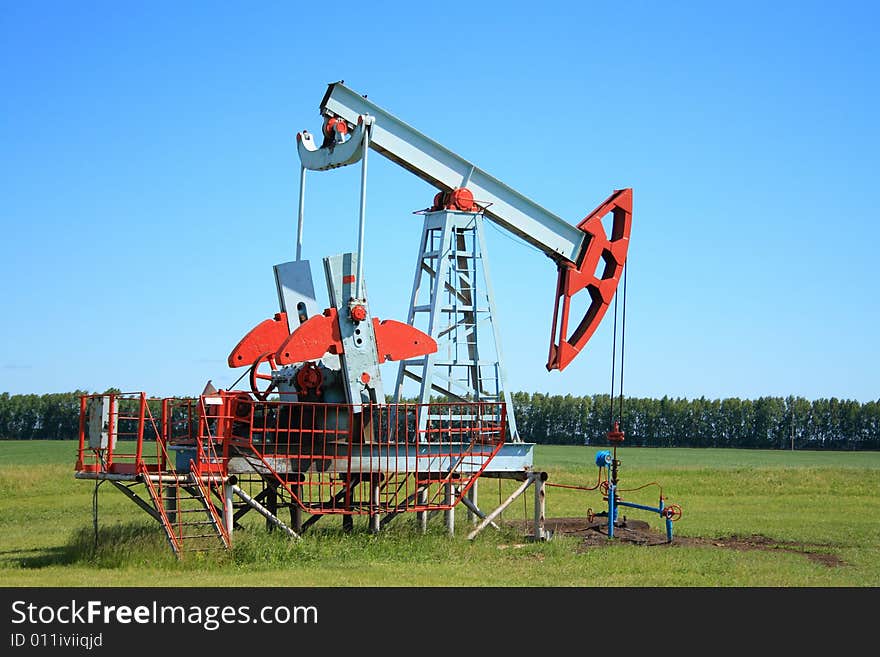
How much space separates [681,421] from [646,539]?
9442cm

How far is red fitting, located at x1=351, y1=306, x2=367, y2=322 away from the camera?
16266 mm

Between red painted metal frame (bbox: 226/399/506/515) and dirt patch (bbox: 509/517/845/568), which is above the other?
Answer: red painted metal frame (bbox: 226/399/506/515)

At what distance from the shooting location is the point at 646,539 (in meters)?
19.0

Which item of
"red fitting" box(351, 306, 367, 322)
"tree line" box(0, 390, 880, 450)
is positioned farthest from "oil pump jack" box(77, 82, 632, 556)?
"tree line" box(0, 390, 880, 450)

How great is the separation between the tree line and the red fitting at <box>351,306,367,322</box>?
3560 inches

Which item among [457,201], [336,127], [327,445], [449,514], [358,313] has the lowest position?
[449,514]

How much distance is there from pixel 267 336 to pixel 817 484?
2231 cm

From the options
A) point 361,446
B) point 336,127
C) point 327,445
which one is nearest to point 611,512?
point 361,446

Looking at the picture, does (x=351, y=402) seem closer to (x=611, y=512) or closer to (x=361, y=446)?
(x=361, y=446)

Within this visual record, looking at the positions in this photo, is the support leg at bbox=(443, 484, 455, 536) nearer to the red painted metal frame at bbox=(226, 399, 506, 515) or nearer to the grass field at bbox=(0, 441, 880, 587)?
the red painted metal frame at bbox=(226, 399, 506, 515)

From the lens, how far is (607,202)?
19.9m

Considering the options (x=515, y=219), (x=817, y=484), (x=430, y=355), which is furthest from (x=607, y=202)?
(x=817, y=484)

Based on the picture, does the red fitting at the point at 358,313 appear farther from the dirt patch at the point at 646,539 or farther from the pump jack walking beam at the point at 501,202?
the dirt patch at the point at 646,539

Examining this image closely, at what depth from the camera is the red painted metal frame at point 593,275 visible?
19.4m
